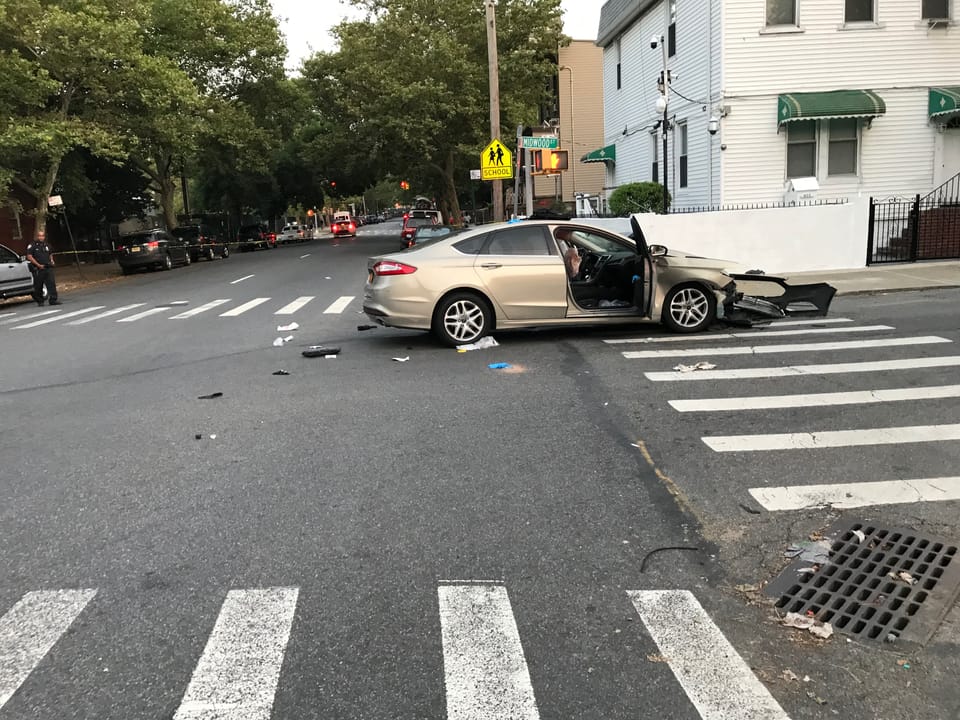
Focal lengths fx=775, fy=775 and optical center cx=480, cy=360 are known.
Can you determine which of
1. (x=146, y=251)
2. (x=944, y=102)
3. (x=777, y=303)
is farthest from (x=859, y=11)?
(x=146, y=251)

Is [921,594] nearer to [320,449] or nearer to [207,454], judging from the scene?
[320,449]

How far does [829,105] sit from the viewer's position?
17.8m

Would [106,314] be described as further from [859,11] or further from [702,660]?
[859,11]

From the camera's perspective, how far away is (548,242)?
10.0m

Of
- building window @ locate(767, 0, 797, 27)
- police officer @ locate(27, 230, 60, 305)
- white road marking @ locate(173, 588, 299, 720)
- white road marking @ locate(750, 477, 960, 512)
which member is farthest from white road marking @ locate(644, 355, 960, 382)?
police officer @ locate(27, 230, 60, 305)

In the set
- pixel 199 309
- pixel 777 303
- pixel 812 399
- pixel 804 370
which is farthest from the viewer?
pixel 199 309

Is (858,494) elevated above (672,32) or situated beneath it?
situated beneath

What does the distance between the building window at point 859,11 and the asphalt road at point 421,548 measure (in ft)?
44.8

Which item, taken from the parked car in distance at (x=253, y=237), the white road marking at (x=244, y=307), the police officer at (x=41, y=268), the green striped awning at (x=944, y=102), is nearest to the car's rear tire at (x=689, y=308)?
the white road marking at (x=244, y=307)

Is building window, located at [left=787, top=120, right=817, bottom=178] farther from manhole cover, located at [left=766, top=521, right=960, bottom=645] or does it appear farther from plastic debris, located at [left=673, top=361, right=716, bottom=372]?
manhole cover, located at [left=766, top=521, right=960, bottom=645]

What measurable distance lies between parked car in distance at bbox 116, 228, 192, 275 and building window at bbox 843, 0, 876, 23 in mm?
24156

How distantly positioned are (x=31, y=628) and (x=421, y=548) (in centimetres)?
188

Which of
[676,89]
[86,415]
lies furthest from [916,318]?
[676,89]

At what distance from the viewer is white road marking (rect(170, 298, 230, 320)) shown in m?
15.0
